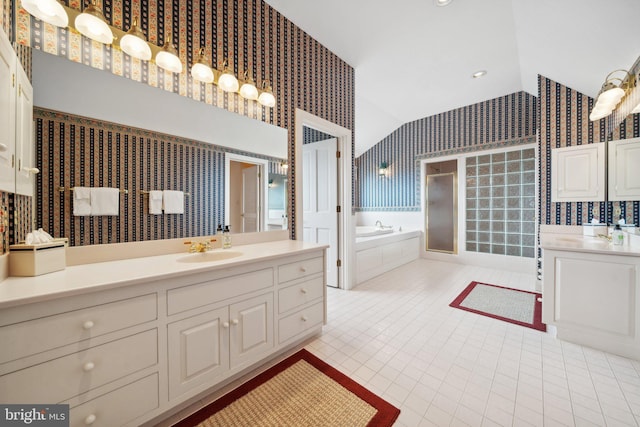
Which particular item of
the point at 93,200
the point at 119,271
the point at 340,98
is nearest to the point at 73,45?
the point at 93,200

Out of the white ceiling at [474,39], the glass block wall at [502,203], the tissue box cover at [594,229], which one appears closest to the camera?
the white ceiling at [474,39]

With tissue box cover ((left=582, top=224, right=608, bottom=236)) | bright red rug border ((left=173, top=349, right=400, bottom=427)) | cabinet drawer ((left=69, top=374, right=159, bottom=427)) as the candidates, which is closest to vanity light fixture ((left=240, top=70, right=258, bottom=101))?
cabinet drawer ((left=69, top=374, right=159, bottom=427))

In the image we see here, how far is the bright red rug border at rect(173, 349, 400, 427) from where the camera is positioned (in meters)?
1.21

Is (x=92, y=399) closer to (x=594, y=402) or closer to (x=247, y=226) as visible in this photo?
(x=247, y=226)

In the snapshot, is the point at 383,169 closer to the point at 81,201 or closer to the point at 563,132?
the point at 563,132

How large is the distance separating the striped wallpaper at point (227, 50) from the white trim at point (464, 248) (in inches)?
106

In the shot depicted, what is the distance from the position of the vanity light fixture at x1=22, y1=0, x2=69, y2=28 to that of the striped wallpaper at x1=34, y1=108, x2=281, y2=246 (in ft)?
1.53

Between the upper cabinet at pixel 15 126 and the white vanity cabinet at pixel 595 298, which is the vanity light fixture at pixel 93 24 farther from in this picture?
the white vanity cabinet at pixel 595 298

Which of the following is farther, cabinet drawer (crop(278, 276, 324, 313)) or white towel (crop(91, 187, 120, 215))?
cabinet drawer (crop(278, 276, 324, 313))

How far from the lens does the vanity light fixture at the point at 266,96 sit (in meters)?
2.07

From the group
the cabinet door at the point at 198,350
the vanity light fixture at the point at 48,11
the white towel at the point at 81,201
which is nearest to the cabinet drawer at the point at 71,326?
the cabinet door at the point at 198,350

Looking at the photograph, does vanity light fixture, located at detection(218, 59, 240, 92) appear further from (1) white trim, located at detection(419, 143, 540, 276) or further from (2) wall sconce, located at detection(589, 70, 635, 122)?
(1) white trim, located at detection(419, 143, 540, 276)

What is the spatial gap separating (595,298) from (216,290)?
9.14 ft

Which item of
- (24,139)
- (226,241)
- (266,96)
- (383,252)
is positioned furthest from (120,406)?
(383,252)
